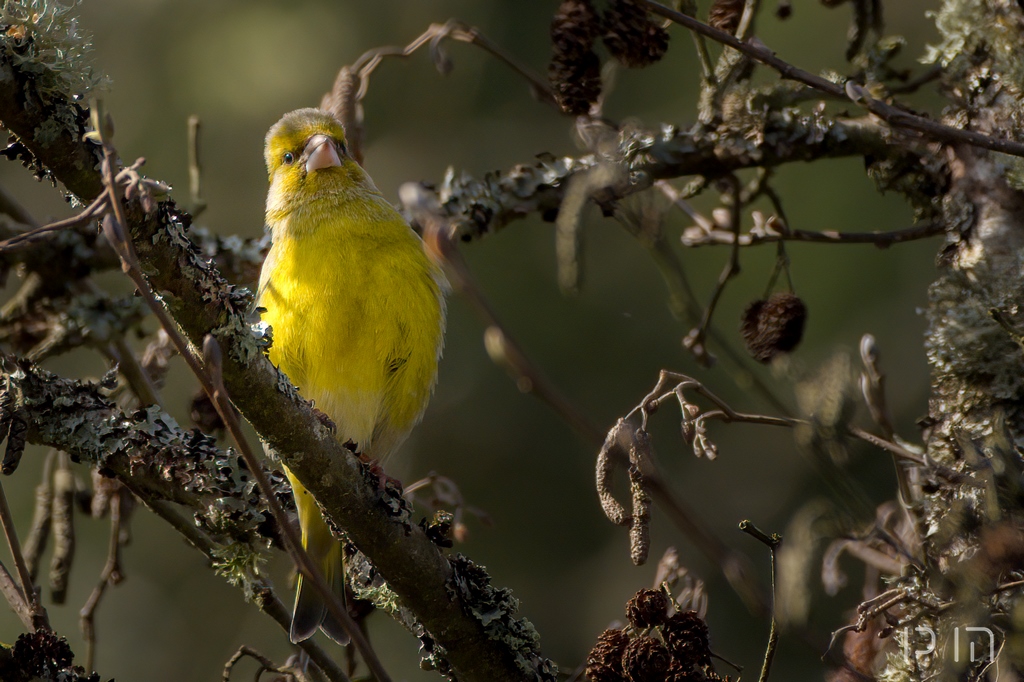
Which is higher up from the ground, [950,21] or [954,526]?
[950,21]

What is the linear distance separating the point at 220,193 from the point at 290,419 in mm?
5197

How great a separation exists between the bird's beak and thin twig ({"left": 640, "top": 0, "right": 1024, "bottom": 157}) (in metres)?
1.80

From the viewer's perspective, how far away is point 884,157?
2.92 metres

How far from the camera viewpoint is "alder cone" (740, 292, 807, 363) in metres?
2.62

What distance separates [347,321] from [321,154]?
2.78 ft

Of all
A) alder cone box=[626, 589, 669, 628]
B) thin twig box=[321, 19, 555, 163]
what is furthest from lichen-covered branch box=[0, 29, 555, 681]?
thin twig box=[321, 19, 555, 163]

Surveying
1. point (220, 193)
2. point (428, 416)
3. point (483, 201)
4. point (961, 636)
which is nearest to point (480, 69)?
point (220, 193)

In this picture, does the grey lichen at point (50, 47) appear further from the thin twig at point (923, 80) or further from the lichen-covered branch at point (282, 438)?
the thin twig at point (923, 80)

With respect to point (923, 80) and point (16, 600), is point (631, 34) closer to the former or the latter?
point (923, 80)

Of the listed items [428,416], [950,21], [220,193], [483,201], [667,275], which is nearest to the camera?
[667,275]

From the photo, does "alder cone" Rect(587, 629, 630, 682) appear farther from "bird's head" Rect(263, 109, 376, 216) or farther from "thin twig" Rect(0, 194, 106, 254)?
"bird's head" Rect(263, 109, 376, 216)

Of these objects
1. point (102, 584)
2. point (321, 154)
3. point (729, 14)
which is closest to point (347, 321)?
point (321, 154)

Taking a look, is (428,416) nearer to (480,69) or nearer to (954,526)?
(480,69)

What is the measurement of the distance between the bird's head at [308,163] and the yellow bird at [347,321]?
0.02 m
